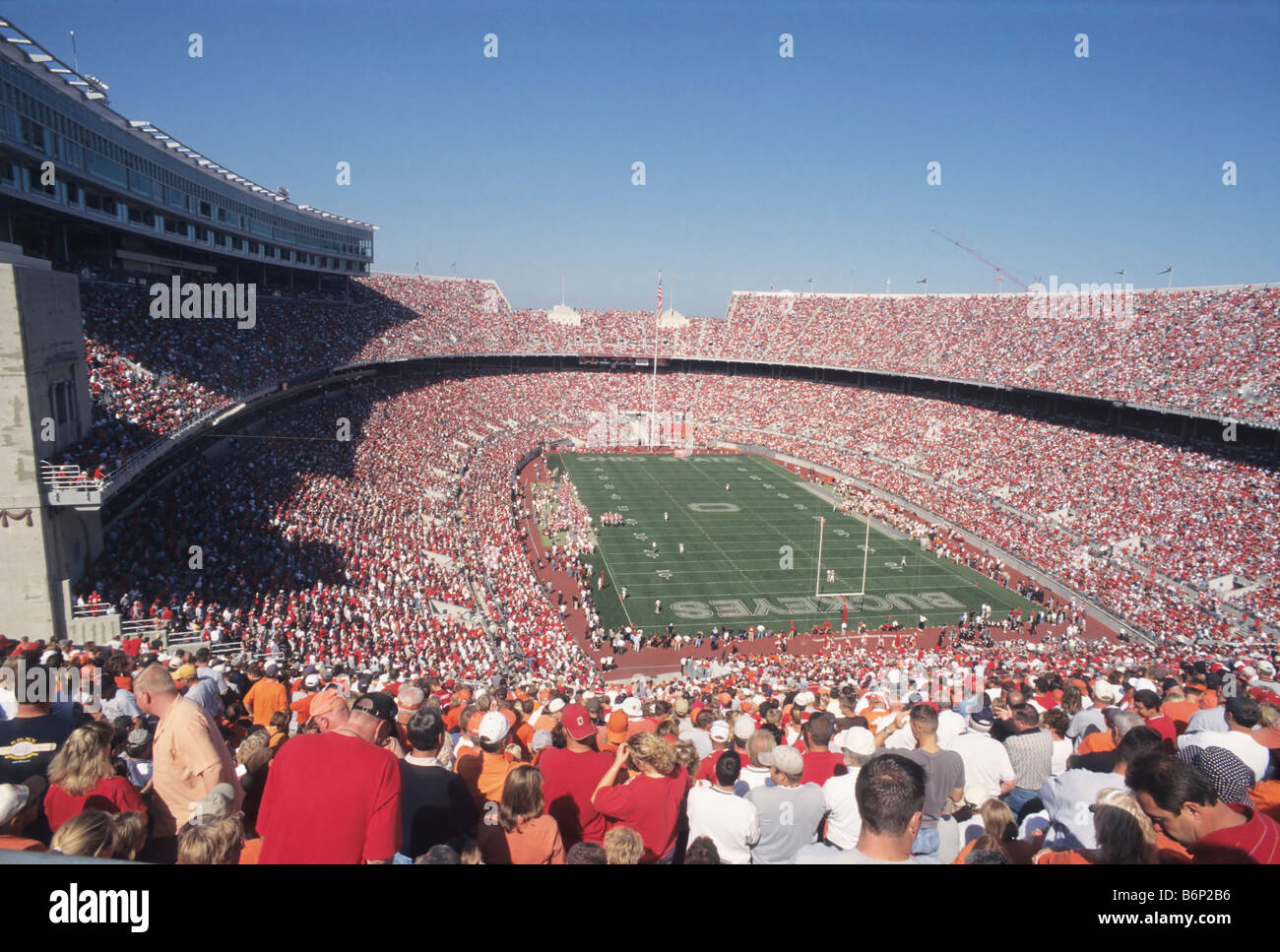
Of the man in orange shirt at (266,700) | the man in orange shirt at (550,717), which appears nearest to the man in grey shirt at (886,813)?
the man in orange shirt at (550,717)

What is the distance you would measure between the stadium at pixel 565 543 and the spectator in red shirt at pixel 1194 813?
4 cm

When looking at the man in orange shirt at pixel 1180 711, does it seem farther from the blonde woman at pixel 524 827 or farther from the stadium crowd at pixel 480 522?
the stadium crowd at pixel 480 522

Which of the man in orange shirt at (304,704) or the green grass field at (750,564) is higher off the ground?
the man in orange shirt at (304,704)

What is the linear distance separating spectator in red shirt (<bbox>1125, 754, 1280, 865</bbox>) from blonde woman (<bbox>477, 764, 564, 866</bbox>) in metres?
2.76

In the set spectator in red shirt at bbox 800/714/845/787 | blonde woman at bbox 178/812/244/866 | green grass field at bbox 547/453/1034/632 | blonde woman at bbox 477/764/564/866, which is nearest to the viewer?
blonde woman at bbox 178/812/244/866

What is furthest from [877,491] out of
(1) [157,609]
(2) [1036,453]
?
(1) [157,609]

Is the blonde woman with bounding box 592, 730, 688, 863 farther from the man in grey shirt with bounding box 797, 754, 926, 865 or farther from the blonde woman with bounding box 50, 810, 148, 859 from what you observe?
the blonde woman with bounding box 50, 810, 148, 859

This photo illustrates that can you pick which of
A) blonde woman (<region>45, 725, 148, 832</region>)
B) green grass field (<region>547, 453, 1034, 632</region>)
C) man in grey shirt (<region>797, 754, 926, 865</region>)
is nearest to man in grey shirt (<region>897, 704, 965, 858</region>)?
man in grey shirt (<region>797, 754, 926, 865</region>)

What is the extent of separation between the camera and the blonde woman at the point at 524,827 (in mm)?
3803

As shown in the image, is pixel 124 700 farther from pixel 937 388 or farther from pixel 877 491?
pixel 937 388

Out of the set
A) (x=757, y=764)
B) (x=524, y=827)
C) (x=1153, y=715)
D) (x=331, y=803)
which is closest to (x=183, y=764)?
(x=331, y=803)

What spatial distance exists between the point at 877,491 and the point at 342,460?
2712cm

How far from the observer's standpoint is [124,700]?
7.32 m

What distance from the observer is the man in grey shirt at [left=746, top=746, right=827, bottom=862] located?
4352mm
